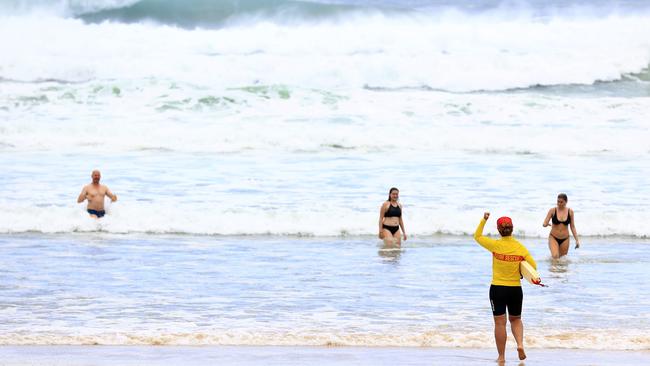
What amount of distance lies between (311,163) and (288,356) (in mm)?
14447

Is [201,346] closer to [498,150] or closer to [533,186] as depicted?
[533,186]

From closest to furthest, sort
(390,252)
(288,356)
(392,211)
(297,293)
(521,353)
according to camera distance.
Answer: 1. (521,353)
2. (288,356)
3. (297,293)
4. (390,252)
5. (392,211)

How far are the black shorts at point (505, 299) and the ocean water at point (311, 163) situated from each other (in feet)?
3.35

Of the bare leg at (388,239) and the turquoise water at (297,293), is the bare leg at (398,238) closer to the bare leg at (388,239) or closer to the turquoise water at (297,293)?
the bare leg at (388,239)

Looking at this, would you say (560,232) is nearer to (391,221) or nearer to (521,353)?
(391,221)

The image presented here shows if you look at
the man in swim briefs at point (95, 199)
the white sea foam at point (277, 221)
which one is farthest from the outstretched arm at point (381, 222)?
the man in swim briefs at point (95, 199)

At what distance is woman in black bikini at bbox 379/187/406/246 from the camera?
17.0 metres

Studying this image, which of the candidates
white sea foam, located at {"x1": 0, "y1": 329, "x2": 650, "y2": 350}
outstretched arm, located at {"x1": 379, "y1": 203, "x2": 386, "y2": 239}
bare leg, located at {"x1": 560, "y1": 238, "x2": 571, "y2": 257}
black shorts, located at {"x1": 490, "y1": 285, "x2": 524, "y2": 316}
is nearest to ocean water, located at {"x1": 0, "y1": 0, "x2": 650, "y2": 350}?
white sea foam, located at {"x1": 0, "y1": 329, "x2": 650, "y2": 350}

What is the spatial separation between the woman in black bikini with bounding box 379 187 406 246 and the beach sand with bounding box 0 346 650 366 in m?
6.85

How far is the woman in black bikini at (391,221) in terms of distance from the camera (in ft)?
55.8

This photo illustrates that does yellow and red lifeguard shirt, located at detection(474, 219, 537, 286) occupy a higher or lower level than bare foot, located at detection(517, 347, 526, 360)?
higher

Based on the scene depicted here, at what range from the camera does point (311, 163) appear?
24.0 m

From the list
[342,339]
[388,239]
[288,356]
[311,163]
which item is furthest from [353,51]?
[288,356]

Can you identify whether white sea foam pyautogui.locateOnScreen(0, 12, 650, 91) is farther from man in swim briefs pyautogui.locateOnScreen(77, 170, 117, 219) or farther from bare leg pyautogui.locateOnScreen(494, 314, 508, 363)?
bare leg pyautogui.locateOnScreen(494, 314, 508, 363)
